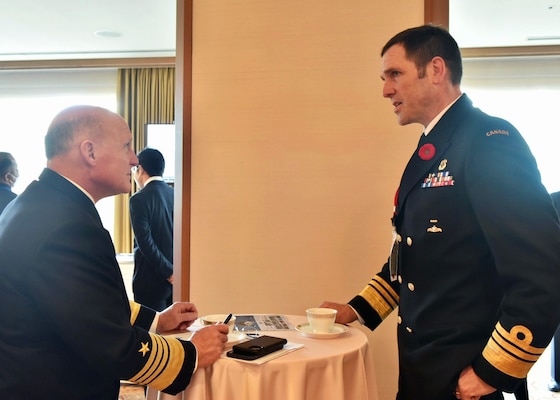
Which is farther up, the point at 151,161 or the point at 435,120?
the point at 435,120

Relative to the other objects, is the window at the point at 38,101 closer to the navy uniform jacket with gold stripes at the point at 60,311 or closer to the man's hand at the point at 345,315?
the man's hand at the point at 345,315

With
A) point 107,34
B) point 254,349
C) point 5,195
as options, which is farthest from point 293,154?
point 107,34

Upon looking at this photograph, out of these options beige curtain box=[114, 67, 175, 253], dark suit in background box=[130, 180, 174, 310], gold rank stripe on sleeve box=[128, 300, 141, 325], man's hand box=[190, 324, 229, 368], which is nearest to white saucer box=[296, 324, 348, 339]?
man's hand box=[190, 324, 229, 368]

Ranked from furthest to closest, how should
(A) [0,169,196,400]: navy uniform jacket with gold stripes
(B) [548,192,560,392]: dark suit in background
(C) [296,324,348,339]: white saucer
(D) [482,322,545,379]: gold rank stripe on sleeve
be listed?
1. (B) [548,192,560,392]: dark suit in background
2. (C) [296,324,348,339]: white saucer
3. (A) [0,169,196,400]: navy uniform jacket with gold stripes
4. (D) [482,322,545,379]: gold rank stripe on sleeve

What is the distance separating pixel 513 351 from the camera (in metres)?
1.02

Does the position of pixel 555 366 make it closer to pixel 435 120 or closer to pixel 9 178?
pixel 435 120

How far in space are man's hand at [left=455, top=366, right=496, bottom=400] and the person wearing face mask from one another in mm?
3112

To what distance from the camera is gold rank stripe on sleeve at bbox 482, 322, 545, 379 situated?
39.8 inches

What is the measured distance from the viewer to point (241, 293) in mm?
2520

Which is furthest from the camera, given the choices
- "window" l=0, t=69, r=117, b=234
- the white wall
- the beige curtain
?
"window" l=0, t=69, r=117, b=234

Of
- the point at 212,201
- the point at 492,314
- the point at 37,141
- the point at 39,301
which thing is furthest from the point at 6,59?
the point at 492,314

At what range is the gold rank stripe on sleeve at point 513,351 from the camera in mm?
1012

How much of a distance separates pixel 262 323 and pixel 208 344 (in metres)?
0.41

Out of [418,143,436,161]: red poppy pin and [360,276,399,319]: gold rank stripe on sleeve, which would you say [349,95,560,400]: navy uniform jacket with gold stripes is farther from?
[360,276,399,319]: gold rank stripe on sleeve
